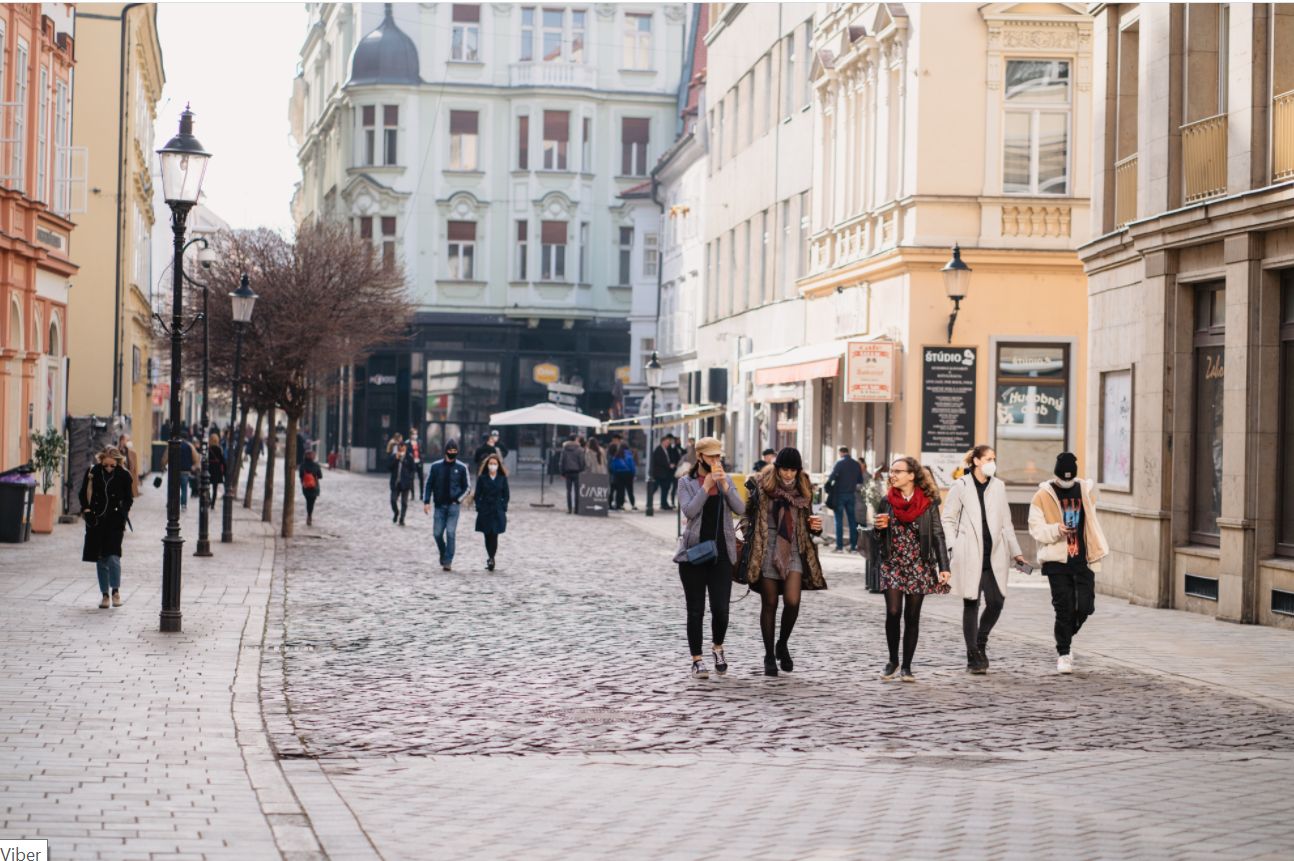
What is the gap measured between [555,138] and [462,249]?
534cm

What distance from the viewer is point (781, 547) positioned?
14211 millimetres

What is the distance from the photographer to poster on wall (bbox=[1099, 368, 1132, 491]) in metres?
22.5

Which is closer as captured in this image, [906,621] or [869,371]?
[906,621]

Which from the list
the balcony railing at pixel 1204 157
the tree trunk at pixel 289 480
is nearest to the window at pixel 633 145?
the tree trunk at pixel 289 480

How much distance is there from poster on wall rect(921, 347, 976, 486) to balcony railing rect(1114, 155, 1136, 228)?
6.49m

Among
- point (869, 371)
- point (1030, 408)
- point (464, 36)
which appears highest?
point (464, 36)

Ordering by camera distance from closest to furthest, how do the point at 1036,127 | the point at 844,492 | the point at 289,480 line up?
the point at 1036,127, the point at 844,492, the point at 289,480

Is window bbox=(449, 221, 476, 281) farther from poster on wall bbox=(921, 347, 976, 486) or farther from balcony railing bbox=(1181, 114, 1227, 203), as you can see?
balcony railing bbox=(1181, 114, 1227, 203)

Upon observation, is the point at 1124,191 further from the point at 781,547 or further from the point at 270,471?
the point at 270,471

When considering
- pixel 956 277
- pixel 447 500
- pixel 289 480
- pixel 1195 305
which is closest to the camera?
pixel 1195 305

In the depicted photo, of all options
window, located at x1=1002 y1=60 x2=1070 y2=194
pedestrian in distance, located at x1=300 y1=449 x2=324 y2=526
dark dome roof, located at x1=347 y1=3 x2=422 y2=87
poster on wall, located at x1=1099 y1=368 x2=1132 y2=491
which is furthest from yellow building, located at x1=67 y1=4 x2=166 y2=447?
poster on wall, located at x1=1099 y1=368 x2=1132 y2=491

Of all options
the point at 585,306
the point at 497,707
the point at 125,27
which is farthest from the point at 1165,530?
the point at 585,306

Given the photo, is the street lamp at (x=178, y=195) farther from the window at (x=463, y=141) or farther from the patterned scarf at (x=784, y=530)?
the window at (x=463, y=141)

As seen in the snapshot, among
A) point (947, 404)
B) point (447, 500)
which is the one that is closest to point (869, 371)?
point (947, 404)
